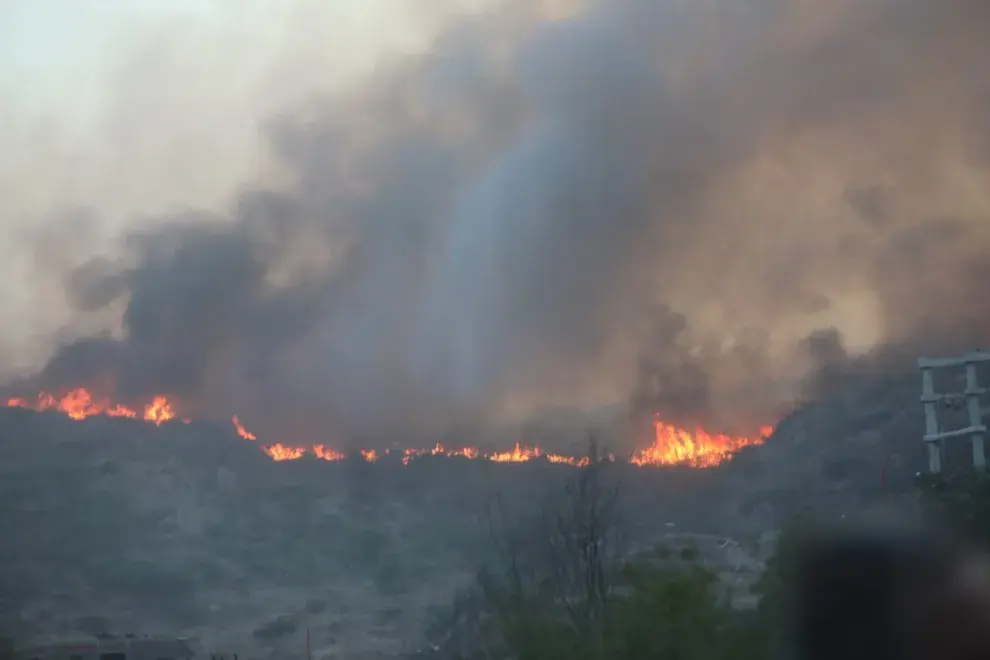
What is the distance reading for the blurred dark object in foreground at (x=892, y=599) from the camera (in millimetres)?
5590

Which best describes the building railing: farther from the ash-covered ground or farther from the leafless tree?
the leafless tree

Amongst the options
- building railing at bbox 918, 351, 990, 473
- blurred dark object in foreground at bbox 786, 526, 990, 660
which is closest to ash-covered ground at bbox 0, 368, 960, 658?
building railing at bbox 918, 351, 990, 473

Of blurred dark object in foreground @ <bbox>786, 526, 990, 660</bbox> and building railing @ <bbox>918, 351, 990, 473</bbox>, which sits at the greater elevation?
building railing @ <bbox>918, 351, 990, 473</bbox>

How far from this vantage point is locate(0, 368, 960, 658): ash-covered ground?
48.2 metres

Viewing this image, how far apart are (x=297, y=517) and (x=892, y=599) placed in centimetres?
6853

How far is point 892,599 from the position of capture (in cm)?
599

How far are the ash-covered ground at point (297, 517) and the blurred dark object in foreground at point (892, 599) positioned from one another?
1026 inches

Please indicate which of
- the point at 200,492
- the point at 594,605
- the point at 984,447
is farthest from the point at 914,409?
the point at 200,492

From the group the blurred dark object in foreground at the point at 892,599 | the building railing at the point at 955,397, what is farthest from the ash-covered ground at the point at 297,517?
the blurred dark object in foreground at the point at 892,599

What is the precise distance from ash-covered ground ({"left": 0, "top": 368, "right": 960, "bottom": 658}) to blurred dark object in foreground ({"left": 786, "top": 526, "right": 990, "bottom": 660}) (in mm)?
26063

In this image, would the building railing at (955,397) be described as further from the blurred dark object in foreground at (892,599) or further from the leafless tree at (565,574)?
the blurred dark object in foreground at (892,599)

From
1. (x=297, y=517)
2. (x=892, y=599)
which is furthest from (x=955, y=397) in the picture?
(x=297, y=517)

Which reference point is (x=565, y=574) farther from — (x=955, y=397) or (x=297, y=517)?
(x=297, y=517)

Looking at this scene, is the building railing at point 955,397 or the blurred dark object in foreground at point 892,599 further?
the building railing at point 955,397
